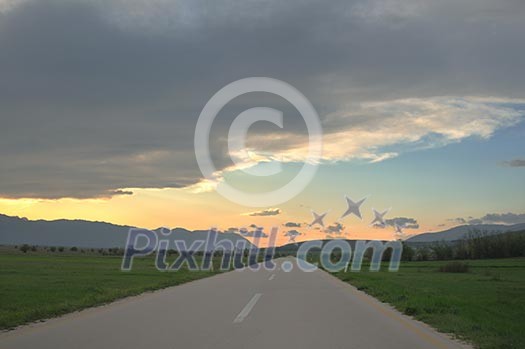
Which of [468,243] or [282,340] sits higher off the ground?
[468,243]

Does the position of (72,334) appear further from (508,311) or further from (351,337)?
(508,311)

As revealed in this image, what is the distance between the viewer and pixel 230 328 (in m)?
10.9

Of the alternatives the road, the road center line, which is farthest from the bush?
the road

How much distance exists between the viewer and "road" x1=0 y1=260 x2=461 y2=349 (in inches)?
361

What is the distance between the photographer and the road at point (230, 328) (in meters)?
9.16

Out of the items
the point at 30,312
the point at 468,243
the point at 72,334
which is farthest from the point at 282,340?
the point at 468,243

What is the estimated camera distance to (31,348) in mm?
8672

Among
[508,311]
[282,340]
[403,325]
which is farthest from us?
[508,311]

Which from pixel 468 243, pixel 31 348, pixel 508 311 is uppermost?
pixel 468 243

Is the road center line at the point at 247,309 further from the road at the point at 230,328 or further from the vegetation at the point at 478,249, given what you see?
the vegetation at the point at 478,249

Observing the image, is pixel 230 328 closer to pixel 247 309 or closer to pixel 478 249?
pixel 247 309

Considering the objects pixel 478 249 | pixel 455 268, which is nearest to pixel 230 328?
pixel 455 268

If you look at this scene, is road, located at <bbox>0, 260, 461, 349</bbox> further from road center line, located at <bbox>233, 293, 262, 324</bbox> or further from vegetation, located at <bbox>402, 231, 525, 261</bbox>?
vegetation, located at <bbox>402, 231, 525, 261</bbox>

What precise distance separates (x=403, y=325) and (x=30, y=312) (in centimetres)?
895
